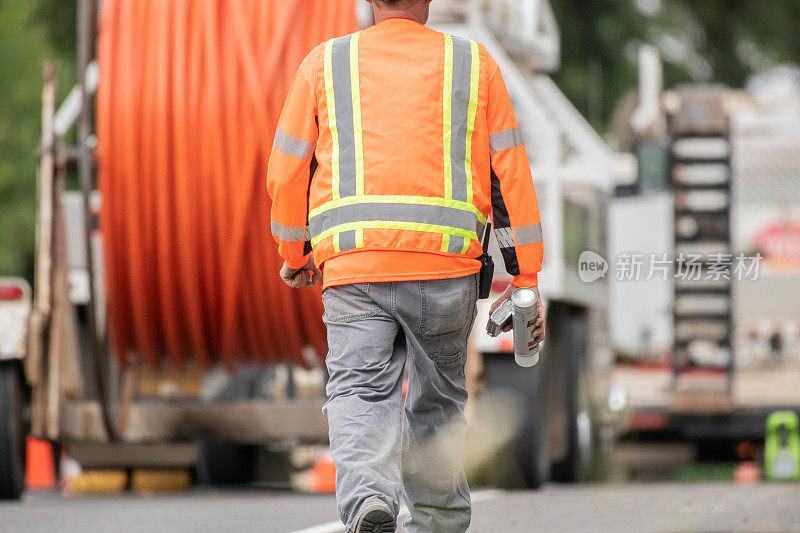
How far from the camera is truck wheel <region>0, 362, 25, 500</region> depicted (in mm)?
7551

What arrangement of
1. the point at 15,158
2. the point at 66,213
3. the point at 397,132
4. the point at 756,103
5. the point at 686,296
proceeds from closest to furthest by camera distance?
the point at 397,132, the point at 66,213, the point at 686,296, the point at 756,103, the point at 15,158

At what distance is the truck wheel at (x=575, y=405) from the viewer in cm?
912

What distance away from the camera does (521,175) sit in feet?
13.6

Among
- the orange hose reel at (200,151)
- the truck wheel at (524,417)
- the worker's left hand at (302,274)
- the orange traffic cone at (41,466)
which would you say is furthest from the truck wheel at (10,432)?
the orange traffic cone at (41,466)

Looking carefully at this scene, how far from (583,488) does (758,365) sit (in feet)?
16.5

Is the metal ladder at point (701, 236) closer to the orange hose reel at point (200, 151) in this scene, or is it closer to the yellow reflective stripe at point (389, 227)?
the orange hose reel at point (200, 151)

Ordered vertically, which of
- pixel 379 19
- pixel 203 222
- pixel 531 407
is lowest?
pixel 531 407

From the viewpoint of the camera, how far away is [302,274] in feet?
14.5

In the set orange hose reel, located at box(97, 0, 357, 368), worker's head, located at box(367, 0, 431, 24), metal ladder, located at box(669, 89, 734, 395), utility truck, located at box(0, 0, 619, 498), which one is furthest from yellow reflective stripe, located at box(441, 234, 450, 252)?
metal ladder, located at box(669, 89, 734, 395)

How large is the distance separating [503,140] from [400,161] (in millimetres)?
299

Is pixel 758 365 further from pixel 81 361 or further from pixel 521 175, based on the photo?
pixel 521 175

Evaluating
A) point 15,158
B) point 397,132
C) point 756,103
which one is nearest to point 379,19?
point 397,132

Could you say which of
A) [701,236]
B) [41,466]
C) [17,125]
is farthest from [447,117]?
[17,125]

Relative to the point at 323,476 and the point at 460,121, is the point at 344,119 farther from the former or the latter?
the point at 323,476
